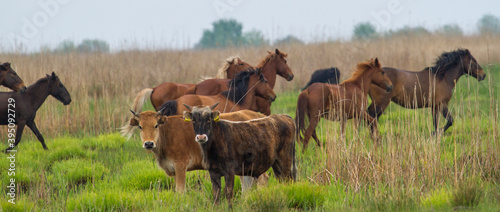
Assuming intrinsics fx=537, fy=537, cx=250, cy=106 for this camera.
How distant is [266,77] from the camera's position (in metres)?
12.0

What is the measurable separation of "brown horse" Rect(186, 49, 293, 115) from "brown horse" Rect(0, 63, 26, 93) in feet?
10.7

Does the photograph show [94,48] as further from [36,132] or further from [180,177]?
[180,177]

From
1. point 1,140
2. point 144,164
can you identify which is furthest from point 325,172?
point 1,140

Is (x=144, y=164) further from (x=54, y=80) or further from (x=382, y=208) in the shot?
(x=382, y=208)

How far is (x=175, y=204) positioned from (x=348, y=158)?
2287 mm

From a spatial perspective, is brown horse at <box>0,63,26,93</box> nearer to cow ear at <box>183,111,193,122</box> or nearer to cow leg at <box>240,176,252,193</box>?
cow leg at <box>240,176,252,193</box>

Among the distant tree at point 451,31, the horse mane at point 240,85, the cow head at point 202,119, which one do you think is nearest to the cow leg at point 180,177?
the cow head at point 202,119

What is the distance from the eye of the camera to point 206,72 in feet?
65.1

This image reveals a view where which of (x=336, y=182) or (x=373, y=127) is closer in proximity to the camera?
(x=336, y=182)

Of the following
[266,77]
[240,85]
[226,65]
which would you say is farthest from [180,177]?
[226,65]

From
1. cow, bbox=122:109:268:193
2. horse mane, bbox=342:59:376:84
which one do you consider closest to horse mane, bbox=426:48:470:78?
horse mane, bbox=342:59:376:84

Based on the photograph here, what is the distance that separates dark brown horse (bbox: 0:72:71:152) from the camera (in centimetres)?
963

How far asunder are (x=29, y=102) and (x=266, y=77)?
4.94 meters

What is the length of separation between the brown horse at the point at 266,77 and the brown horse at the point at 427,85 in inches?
81.3
